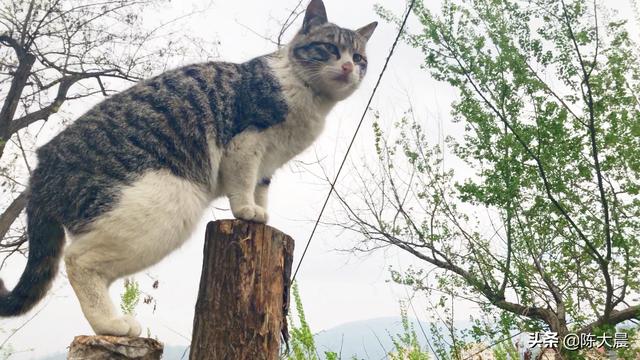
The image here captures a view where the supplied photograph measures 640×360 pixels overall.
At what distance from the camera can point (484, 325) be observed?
14.9 ft

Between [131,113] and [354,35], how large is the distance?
150 centimetres

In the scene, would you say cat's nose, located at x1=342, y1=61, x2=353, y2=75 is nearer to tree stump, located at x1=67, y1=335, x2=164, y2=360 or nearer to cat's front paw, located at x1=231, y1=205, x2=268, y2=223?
cat's front paw, located at x1=231, y1=205, x2=268, y2=223

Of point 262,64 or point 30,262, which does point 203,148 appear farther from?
point 30,262

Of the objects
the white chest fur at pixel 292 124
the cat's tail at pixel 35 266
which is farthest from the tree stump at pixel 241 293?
the cat's tail at pixel 35 266

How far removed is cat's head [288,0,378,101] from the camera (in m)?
3.10

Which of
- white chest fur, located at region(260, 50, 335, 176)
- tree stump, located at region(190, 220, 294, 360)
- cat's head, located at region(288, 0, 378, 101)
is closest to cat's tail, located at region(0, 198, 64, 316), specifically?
tree stump, located at region(190, 220, 294, 360)

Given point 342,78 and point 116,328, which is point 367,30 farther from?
point 116,328

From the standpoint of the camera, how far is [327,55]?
3211mm

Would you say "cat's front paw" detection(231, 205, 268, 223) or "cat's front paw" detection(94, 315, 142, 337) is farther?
"cat's front paw" detection(231, 205, 268, 223)

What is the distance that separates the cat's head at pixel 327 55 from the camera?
3.10m

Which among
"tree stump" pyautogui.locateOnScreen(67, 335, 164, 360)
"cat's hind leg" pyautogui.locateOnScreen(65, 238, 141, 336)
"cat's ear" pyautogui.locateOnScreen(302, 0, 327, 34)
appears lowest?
"tree stump" pyautogui.locateOnScreen(67, 335, 164, 360)

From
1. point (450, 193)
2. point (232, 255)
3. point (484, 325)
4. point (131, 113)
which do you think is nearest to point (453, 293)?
point (484, 325)

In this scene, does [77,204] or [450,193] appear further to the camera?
[450,193]

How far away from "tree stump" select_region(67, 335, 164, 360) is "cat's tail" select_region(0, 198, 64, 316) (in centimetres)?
49
